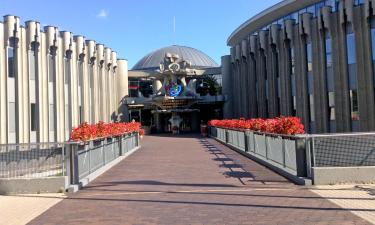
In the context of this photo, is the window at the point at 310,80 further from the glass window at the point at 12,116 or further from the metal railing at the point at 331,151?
the metal railing at the point at 331,151

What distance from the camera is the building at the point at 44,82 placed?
31.8 meters

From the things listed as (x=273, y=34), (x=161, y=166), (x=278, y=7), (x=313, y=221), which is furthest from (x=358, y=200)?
(x=278, y=7)

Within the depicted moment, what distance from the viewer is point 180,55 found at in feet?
276

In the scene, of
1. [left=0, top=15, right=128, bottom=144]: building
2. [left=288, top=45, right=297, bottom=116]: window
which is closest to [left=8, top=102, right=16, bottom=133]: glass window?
[left=0, top=15, right=128, bottom=144]: building

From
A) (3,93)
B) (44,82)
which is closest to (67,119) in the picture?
(44,82)

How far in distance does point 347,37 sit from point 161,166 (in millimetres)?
19724

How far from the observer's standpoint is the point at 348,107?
103ft

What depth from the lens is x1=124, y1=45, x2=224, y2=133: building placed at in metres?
62.4

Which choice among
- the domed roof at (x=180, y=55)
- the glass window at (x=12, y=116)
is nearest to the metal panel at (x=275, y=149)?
the glass window at (x=12, y=116)

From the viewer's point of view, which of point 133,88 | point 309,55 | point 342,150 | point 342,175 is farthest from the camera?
point 133,88

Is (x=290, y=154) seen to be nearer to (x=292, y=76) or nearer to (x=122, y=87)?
(x=292, y=76)

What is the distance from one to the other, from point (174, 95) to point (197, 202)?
52628 mm

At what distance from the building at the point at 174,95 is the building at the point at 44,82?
550 inches

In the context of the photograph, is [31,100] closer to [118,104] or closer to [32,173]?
[32,173]
